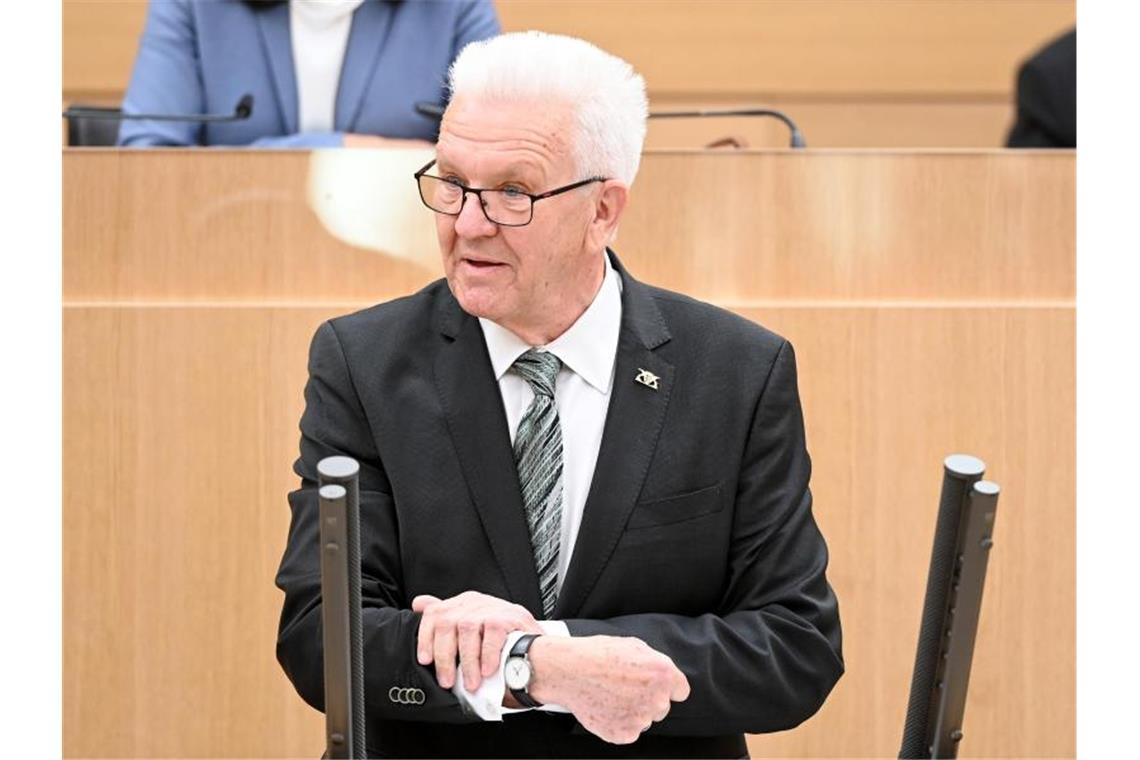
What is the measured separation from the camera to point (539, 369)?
1880mm

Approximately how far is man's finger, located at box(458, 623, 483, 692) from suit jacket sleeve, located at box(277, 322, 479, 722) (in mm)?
41

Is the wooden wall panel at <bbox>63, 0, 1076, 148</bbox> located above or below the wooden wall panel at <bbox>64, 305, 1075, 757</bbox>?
above

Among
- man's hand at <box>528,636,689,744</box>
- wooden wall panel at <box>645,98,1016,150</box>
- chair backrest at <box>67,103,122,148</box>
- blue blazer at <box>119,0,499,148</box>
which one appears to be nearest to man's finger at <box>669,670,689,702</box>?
man's hand at <box>528,636,689,744</box>

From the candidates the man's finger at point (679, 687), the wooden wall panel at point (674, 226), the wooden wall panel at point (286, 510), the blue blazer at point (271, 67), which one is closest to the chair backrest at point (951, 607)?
the man's finger at point (679, 687)

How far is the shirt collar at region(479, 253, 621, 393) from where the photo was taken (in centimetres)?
189

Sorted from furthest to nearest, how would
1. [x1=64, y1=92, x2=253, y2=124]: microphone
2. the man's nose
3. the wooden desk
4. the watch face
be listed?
[x1=64, y1=92, x2=253, y2=124]: microphone
the wooden desk
the man's nose
the watch face

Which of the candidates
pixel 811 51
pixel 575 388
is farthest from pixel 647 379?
pixel 811 51

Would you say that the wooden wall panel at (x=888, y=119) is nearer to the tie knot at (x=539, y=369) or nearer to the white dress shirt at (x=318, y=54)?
the white dress shirt at (x=318, y=54)

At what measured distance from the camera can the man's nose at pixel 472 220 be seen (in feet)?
5.79

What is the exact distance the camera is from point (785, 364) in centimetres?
192

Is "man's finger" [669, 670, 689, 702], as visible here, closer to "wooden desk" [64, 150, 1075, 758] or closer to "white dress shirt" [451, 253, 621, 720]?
"white dress shirt" [451, 253, 621, 720]

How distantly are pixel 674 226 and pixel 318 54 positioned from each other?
2.47 feet

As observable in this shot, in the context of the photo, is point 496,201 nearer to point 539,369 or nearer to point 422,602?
point 539,369

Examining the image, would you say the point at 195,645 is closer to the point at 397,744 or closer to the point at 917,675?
the point at 397,744
